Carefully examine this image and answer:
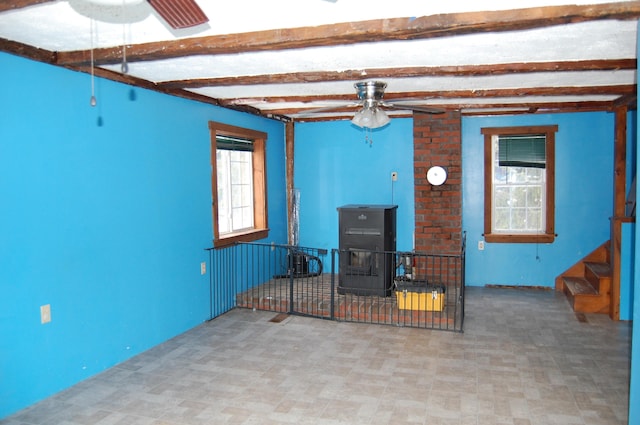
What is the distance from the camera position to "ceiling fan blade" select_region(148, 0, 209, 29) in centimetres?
200

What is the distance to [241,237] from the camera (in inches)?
225

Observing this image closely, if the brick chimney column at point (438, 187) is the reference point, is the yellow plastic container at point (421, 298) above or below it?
below

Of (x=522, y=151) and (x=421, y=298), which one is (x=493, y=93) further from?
(x=421, y=298)

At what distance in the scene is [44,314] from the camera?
10.8ft

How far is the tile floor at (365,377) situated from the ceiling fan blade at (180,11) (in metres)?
2.32

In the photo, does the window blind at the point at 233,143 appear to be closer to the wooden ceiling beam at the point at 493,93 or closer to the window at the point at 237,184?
the window at the point at 237,184

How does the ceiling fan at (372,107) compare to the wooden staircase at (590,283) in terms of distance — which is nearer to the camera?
the ceiling fan at (372,107)

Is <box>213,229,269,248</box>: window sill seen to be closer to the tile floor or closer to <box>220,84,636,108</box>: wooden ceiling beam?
the tile floor

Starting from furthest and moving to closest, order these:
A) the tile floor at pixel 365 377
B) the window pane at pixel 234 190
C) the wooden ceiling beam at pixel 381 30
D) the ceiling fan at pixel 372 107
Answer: the window pane at pixel 234 190, the ceiling fan at pixel 372 107, the tile floor at pixel 365 377, the wooden ceiling beam at pixel 381 30

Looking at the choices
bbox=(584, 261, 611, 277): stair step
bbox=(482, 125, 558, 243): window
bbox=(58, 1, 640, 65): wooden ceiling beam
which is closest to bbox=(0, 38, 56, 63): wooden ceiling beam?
bbox=(58, 1, 640, 65): wooden ceiling beam

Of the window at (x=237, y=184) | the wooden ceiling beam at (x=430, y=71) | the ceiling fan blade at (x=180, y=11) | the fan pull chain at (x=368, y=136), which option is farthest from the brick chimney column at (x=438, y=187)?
the ceiling fan blade at (x=180, y=11)

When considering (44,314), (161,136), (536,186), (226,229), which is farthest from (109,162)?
(536,186)

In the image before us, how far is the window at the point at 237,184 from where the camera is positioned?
208 inches

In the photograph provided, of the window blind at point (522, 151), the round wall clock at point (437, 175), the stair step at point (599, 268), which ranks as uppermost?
the window blind at point (522, 151)
